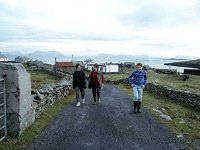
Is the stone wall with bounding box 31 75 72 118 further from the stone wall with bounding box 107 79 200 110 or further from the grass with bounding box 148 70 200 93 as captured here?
the grass with bounding box 148 70 200 93

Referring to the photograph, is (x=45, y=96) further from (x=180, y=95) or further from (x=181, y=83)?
(x=181, y=83)

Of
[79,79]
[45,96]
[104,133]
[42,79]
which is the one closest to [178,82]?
[42,79]

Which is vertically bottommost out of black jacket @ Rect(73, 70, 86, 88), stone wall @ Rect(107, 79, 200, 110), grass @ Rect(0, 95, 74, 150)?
stone wall @ Rect(107, 79, 200, 110)

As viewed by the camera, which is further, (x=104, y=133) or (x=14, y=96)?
(x=104, y=133)

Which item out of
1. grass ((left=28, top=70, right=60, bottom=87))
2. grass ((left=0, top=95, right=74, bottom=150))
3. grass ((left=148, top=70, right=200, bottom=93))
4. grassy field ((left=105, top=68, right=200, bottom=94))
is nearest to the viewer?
grass ((left=0, top=95, right=74, bottom=150))

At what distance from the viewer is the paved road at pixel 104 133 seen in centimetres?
1109

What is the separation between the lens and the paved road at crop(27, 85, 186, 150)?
11.1 metres

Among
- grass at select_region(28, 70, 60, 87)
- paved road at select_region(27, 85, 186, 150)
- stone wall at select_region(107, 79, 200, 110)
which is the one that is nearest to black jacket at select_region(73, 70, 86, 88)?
paved road at select_region(27, 85, 186, 150)

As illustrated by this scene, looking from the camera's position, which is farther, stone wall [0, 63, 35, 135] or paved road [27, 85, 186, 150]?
stone wall [0, 63, 35, 135]

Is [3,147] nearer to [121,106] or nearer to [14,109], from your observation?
[14,109]

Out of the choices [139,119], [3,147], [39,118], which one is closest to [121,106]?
[139,119]

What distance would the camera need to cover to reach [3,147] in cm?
1048

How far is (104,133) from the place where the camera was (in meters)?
12.6

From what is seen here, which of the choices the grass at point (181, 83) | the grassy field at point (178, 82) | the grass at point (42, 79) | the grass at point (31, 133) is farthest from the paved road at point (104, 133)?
the grassy field at point (178, 82)
